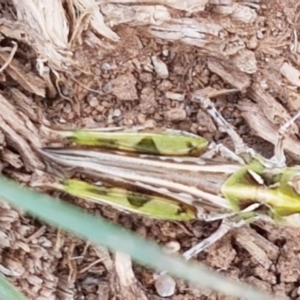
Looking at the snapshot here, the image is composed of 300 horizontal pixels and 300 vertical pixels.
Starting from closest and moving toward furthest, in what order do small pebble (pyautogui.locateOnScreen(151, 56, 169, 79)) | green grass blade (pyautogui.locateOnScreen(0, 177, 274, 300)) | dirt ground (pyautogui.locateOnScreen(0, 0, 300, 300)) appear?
green grass blade (pyautogui.locateOnScreen(0, 177, 274, 300)), dirt ground (pyautogui.locateOnScreen(0, 0, 300, 300)), small pebble (pyautogui.locateOnScreen(151, 56, 169, 79))

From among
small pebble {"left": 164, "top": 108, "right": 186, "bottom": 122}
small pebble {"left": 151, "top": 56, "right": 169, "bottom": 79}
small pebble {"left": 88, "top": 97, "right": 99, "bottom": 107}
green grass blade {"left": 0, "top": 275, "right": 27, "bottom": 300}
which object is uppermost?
small pebble {"left": 151, "top": 56, "right": 169, "bottom": 79}

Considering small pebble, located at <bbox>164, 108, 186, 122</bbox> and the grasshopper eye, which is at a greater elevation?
small pebble, located at <bbox>164, 108, 186, 122</bbox>

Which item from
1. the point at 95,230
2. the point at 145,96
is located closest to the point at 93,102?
the point at 145,96

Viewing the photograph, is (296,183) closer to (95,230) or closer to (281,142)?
(281,142)

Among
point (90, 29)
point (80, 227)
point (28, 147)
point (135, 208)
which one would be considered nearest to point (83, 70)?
point (90, 29)

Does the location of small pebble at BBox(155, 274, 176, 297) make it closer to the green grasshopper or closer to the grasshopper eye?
the green grasshopper

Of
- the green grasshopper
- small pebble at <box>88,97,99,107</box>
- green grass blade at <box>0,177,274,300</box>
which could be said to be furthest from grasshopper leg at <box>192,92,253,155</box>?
green grass blade at <box>0,177,274,300</box>

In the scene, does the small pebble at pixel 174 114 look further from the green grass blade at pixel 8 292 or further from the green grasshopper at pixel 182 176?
the green grass blade at pixel 8 292
